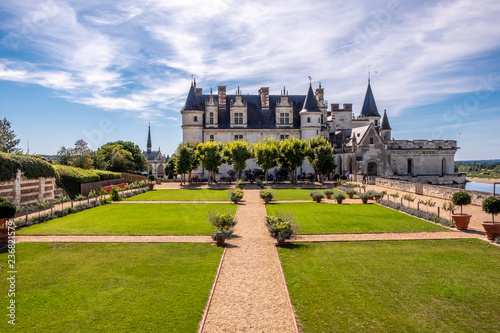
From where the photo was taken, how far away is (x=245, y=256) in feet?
41.4

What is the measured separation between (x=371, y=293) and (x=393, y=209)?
1554 cm

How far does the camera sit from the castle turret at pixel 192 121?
5169 centimetres

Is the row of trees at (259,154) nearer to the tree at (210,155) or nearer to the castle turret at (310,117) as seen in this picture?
the tree at (210,155)

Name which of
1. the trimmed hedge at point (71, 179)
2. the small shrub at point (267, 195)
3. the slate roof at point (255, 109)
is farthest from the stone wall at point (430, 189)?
the trimmed hedge at point (71, 179)

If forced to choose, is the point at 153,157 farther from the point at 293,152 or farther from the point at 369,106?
the point at 293,152

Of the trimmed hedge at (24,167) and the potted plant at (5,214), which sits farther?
the trimmed hedge at (24,167)

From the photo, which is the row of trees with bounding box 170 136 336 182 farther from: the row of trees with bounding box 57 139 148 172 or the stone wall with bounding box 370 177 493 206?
the row of trees with bounding box 57 139 148 172

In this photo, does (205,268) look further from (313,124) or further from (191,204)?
(313,124)

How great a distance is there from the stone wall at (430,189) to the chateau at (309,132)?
7805 mm

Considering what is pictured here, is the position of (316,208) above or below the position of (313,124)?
below

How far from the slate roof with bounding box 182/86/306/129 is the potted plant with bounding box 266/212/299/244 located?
39.1 meters

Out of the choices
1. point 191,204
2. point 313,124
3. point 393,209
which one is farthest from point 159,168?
point 393,209

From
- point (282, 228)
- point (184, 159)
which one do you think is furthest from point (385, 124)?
point (282, 228)

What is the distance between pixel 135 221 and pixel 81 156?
30.1m
